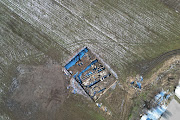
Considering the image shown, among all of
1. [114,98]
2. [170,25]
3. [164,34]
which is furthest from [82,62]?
[170,25]

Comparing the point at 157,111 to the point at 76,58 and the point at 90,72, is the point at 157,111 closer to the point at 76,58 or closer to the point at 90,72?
the point at 90,72

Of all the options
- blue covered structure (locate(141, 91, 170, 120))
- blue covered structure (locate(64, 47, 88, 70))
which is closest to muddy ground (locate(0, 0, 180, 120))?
blue covered structure (locate(64, 47, 88, 70))

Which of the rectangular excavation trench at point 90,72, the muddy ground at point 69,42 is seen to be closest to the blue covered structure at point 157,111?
the muddy ground at point 69,42

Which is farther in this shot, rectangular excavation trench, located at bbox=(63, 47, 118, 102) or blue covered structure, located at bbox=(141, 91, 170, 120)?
rectangular excavation trench, located at bbox=(63, 47, 118, 102)

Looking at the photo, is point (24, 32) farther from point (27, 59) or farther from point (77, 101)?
point (77, 101)

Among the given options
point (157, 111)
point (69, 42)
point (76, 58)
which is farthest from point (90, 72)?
point (157, 111)

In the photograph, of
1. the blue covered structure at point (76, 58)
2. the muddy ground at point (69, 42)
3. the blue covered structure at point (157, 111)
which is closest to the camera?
the blue covered structure at point (157, 111)

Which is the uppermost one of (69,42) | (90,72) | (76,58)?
(69,42)

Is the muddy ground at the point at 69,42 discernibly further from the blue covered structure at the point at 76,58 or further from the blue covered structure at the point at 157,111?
the blue covered structure at the point at 157,111

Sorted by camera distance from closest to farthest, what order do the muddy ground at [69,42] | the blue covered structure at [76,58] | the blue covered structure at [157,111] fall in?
the blue covered structure at [157,111], the muddy ground at [69,42], the blue covered structure at [76,58]

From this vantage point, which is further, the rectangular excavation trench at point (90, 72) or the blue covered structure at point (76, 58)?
the blue covered structure at point (76, 58)

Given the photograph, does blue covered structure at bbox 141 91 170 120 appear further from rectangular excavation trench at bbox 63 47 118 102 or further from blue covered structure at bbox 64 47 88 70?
blue covered structure at bbox 64 47 88 70
